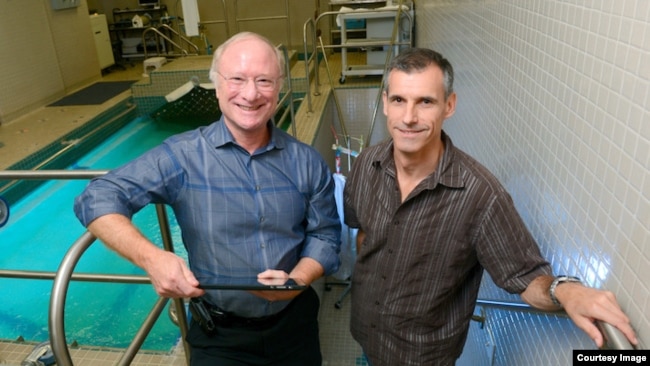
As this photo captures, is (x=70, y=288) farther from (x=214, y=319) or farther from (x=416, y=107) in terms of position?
(x=416, y=107)

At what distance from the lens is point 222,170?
1.39 meters

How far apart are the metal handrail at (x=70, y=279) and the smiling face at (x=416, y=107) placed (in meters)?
0.86

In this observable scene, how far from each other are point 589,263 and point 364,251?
1.96 ft

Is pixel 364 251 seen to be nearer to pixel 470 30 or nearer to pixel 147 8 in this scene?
pixel 470 30

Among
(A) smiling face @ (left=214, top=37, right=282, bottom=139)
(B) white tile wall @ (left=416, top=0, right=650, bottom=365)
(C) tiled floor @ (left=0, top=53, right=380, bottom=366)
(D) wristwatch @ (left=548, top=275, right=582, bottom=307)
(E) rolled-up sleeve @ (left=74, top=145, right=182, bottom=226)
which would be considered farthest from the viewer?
(C) tiled floor @ (left=0, top=53, right=380, bottom=366)

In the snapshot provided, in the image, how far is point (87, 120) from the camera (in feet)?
19.4

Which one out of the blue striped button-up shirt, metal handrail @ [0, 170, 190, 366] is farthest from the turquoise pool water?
the blue striped button-up shirt

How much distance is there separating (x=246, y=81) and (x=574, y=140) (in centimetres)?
89

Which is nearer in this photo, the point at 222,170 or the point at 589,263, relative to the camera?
the point at 589,263

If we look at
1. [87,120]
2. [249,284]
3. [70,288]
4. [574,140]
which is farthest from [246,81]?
[87,120]

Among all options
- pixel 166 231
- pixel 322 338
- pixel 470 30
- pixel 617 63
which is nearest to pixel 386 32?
pixel 470 30

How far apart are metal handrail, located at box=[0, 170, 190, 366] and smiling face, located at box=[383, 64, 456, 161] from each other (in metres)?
0.86

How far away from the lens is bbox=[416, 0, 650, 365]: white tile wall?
80 centimetres

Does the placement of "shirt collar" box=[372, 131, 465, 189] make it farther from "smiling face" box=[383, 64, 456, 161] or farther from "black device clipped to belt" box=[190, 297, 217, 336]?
"black device clipped to belt" box=[190, 297, 217, 336]
